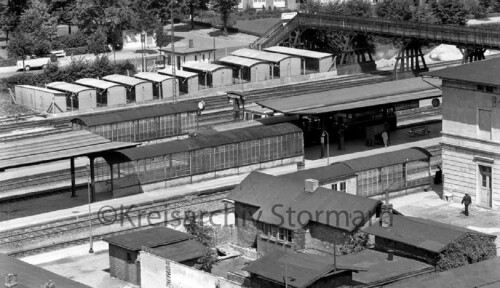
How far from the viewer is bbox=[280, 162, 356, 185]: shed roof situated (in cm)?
6781

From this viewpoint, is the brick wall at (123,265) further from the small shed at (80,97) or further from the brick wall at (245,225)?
the small shed at (80,97)

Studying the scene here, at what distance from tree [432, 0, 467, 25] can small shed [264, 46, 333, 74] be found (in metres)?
24.1

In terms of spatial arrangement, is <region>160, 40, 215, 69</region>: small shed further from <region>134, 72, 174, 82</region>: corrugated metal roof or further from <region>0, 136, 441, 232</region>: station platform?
<region>0, 136, 441, 232</region>: station platform

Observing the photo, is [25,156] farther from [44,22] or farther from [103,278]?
[44,22]

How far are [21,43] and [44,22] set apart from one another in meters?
7.76

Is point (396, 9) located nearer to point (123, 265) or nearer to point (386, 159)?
point (386, 159)

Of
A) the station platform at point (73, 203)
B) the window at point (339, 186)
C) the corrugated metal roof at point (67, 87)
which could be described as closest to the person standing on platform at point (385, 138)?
the station platform at point (73, 203)

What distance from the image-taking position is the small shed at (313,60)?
118 metres

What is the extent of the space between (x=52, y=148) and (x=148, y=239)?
1617 cm

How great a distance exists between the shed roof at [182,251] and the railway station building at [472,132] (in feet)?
63.6

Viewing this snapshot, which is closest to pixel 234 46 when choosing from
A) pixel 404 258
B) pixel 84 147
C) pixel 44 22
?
pixel 44 22

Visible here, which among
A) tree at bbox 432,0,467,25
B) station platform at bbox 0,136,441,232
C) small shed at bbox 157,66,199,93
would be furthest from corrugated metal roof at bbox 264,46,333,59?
station platform at bbox 0,136,441,232

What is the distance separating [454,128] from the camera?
235 ft

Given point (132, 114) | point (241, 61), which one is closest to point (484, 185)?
point (132, 114)
